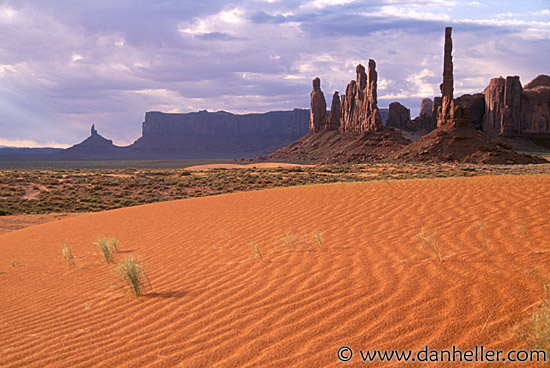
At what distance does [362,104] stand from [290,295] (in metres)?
81.2

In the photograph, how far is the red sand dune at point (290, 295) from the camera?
3.24 m

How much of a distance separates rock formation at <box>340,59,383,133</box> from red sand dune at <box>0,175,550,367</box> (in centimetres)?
7059

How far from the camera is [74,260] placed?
7688mm

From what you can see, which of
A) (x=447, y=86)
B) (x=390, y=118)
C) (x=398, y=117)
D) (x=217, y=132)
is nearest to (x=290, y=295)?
(x=447, y=86)

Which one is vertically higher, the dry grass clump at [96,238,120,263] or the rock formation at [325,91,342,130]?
the rock formation at [325,91,342,130]

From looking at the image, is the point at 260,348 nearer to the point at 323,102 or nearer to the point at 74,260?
the point at 74,260

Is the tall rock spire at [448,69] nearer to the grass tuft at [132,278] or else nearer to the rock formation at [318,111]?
the rock formation at [318,111]

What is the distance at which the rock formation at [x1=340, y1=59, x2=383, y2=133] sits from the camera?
77.0m

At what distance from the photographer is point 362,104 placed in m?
82.0

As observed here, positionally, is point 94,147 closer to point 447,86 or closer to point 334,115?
point 334,115

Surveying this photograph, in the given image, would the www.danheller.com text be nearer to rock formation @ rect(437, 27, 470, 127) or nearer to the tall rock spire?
rock formation @ rect(437, 27, 470, 127)

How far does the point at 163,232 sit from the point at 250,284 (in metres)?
5.39

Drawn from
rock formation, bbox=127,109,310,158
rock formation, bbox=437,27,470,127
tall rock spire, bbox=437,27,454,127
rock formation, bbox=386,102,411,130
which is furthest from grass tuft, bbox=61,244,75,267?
rock formation, bbox=127,109,310,158

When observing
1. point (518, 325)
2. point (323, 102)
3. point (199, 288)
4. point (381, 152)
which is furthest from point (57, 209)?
point (323, 102)
